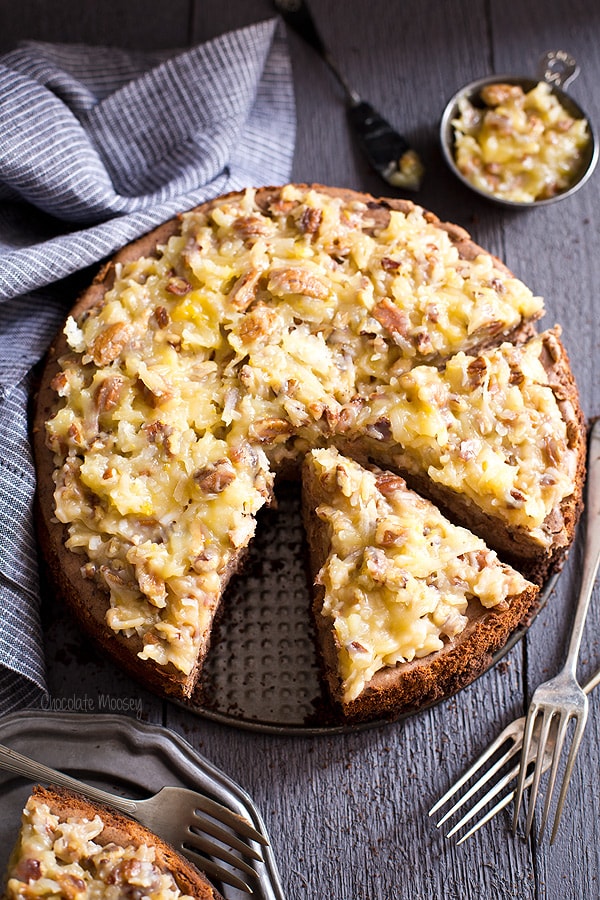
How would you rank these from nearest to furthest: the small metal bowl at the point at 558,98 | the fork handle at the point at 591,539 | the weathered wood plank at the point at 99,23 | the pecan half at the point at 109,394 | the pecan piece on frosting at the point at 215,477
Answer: the pecan piece on frosting at the point at 215,477, the pecan half at the point at 109,394, the fork handle at the point at 591,539, the small metal bowl at the point at 558,98, the weathered wood plank at the point at 99,23

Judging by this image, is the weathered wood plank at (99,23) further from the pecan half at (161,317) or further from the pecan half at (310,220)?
the pecan half at (161,317)

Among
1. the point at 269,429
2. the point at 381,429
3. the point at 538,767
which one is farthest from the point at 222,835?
the point at 381,429

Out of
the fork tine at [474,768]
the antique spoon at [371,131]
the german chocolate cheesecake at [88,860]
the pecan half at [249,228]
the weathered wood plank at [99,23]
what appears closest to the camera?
the german chocolate cheesecake at [88,860]

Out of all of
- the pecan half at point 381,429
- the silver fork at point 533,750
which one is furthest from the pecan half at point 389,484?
the silver fork at point 533,750

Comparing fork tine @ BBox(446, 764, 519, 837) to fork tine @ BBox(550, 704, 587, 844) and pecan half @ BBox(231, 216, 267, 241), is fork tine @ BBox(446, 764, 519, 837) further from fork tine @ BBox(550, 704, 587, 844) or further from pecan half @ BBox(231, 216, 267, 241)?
pecan half @ BBox(231, 216, 267, 241)

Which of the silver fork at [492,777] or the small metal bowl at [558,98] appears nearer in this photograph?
the silver fork at [492,777]

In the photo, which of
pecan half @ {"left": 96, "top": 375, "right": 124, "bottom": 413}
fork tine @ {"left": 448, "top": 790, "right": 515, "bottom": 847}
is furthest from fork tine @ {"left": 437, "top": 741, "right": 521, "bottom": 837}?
pecan half @ {"left": 96, "top": 375, "right": 124, "bottom": 413}
